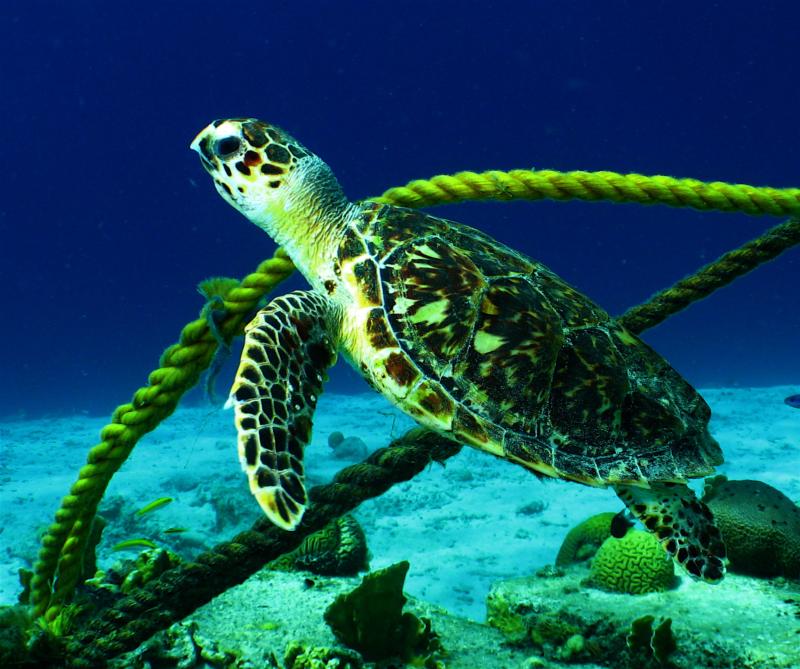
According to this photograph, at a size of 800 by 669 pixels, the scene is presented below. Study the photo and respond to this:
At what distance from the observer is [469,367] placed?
1534 mm

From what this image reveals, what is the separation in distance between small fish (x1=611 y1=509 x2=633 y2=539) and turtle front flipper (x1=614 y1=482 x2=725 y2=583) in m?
0.09

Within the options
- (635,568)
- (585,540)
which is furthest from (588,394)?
(585,540)

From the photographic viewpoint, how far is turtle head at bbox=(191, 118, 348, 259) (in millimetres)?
1945

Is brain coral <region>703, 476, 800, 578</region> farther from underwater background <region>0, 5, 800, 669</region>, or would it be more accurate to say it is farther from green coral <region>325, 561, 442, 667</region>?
underwater background <region>0, 5, 800, 669</region>

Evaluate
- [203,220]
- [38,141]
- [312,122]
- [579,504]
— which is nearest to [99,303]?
[203,220]

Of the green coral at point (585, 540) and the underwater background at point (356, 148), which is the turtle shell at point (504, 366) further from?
the underwater background at point (356, 148)

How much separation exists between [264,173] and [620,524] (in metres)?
1.81

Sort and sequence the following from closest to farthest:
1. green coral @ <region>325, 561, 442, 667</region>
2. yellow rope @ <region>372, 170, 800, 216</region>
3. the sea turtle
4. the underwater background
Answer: the sea turtle
yellow rope @ <region>372, 170, 800, 216</region>
green coral @ <region>325, 561, 442, 667</region>
the underwater background

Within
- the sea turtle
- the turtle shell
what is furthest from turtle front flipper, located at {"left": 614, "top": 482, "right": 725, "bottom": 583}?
the turtle shell

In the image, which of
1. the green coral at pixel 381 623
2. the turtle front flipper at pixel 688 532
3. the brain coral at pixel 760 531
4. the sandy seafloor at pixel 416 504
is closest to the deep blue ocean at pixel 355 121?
the sandy seafloor at pixel 416 504

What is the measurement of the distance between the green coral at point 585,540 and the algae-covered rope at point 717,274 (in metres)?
2.89

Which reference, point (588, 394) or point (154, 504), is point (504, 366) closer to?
point (588, 394)

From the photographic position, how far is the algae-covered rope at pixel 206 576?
1.51 meters

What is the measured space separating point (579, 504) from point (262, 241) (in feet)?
131
